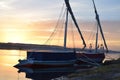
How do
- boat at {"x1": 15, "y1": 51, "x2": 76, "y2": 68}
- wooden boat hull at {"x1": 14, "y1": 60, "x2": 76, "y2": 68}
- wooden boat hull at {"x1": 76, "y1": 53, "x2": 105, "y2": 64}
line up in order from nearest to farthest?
wooden boat hull at {"x1": 14, "y1": 60, "x2": 76, "y2": 68}
boat at {"x1": 15, "y1": 51, "x2": 76, "y2": 68}
wooden boat hull at {"x1": 76, "y1": 53, "x2": 105, "y2": 64}

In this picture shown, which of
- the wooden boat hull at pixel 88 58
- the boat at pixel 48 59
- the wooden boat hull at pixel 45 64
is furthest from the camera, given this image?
the wooden boat hull at pixel 88 58

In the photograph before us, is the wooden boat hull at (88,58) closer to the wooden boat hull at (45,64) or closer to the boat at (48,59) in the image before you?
the boat at (48,59)

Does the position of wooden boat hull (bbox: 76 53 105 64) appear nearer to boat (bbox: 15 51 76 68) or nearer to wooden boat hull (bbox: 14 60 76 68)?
boat (bbox: 15 51 76 68)

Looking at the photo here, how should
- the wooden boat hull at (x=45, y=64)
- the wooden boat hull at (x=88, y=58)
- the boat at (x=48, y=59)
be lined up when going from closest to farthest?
1. the wooden boat hull at (x=45, y=64)
2. the boat at (x=48, y=59)
3. the wooden boat hull at (x=88, y=58)

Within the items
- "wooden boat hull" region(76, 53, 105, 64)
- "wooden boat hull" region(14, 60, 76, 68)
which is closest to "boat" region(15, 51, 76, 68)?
"wooden boat hull" region(14, 60, 76, 68)

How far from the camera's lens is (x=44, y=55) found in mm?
72500

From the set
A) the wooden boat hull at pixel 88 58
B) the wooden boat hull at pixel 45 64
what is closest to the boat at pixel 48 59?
the wooden boat hull at pixel 45 64

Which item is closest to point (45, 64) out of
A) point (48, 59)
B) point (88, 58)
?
point (48, 59)

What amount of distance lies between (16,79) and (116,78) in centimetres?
2181

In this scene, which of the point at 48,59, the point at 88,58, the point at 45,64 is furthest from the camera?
the point at 88,58

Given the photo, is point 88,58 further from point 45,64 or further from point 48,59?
point 45,64

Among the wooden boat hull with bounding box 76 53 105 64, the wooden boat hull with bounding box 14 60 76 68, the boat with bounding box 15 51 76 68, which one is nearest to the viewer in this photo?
the wooden boat hull with bounding box 14 60 76 68

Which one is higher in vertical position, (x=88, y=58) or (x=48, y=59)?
(x=48, y=59)

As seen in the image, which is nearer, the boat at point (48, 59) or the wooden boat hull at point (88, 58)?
the boat at point (48, 59)
